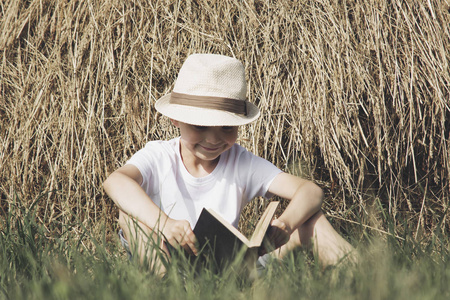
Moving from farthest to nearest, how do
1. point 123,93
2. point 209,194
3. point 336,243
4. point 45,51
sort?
point 45,51
point 123,93
point 209,194
point 336,243

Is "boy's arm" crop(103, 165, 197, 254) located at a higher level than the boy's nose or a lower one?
lower

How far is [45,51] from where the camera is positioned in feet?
9.29

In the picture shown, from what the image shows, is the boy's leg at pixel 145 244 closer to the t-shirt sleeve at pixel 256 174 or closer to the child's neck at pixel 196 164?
the child's neck at pixel 196 164

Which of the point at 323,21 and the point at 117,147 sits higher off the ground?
the point at 323,21

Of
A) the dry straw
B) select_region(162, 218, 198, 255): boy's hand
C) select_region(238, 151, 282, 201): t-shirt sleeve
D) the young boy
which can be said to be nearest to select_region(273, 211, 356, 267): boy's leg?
the young boy

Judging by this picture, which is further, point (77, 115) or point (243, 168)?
point (77, 115)

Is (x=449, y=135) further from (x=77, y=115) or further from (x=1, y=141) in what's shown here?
(x=1, y=141)

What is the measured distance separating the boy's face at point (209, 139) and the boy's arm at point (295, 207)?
11.6 inches

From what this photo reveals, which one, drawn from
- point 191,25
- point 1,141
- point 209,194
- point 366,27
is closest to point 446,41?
point 366,27

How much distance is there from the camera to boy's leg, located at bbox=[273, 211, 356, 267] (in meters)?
2.07

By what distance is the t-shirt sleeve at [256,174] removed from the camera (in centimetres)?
224

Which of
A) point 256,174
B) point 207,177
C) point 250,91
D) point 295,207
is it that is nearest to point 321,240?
point 295,207

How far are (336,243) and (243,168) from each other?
481 millimetres

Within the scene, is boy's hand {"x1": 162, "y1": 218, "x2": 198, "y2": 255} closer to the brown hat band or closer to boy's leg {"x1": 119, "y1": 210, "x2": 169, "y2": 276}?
boy's leg {"x1": 119, "y1": 210, "x2": 169, "y2": 276}
